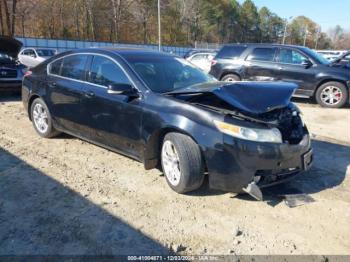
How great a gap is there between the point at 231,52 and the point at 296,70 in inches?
88.2

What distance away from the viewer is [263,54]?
10.8 m

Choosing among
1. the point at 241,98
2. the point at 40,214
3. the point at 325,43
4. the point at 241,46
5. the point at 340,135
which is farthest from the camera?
the point at 325,43

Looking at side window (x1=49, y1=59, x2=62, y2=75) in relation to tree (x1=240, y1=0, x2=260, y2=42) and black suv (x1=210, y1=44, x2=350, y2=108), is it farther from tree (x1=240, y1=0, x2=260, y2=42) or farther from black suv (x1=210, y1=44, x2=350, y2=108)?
tree (x1=240, y1=0, x2=260, y2=42)

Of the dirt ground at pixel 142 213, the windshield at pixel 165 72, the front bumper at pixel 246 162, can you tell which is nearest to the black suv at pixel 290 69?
the dirt ground at pixel 142 213

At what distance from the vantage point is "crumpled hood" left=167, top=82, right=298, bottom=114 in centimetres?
373

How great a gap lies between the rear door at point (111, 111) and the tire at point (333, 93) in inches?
288

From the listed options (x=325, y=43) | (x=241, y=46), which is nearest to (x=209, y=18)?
(x=325, y=43)

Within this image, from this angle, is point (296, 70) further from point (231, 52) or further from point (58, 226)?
point (58, 226)

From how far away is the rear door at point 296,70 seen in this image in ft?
32.8

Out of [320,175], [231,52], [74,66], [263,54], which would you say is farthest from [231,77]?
[320,175]

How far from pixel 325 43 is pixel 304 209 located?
121084 millimetres

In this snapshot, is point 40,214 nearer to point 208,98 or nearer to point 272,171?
point 208,98

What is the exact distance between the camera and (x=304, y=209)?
3674 mm

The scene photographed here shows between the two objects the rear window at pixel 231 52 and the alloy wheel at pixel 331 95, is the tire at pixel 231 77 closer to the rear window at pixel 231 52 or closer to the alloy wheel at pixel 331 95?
the rear window at pixel 231 52
